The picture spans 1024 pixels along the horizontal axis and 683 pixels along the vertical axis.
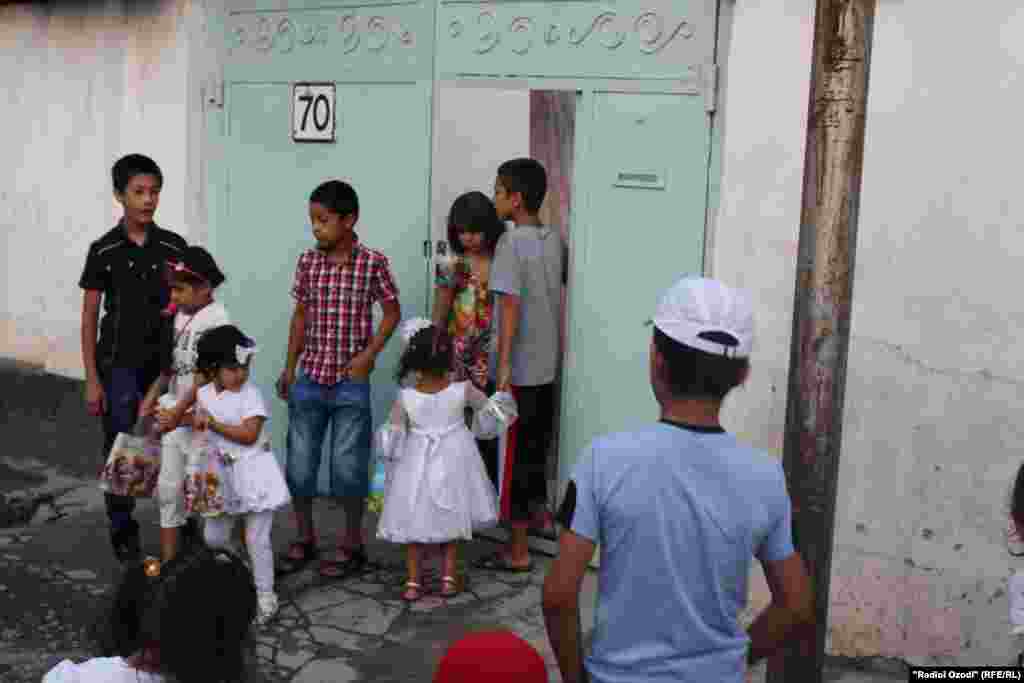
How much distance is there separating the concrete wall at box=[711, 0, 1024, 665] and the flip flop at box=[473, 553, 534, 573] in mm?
1469

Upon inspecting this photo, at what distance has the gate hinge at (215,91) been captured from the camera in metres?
8.10

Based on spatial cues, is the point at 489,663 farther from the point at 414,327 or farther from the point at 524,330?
the point at 524,330

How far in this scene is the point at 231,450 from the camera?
5.67 meters

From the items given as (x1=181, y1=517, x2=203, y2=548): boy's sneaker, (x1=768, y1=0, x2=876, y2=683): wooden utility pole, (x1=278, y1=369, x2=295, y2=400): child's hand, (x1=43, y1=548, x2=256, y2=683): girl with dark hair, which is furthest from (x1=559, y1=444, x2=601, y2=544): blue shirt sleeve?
(x1=278, y1=369, x2=295, y2=400): child's hand

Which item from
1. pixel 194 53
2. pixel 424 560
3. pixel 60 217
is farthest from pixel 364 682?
pixel 60 217

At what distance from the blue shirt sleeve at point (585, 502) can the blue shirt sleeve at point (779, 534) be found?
1.13ft

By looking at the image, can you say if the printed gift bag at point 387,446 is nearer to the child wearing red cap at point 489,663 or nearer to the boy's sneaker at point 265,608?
the boy's sneaker at point 265,608

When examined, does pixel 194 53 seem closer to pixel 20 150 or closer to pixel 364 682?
pixel 20 150

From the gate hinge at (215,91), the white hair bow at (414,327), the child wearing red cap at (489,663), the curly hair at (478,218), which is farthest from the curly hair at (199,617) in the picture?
the gate hinge at (215,91)

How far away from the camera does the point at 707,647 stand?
2.80m

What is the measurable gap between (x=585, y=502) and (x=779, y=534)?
1.33 ft

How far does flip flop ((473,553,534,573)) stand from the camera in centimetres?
650

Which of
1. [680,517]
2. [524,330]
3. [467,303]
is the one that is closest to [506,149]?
[467,303]

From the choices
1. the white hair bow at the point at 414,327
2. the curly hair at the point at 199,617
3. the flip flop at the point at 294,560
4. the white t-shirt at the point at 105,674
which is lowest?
the flip flop at the point at 294,560
